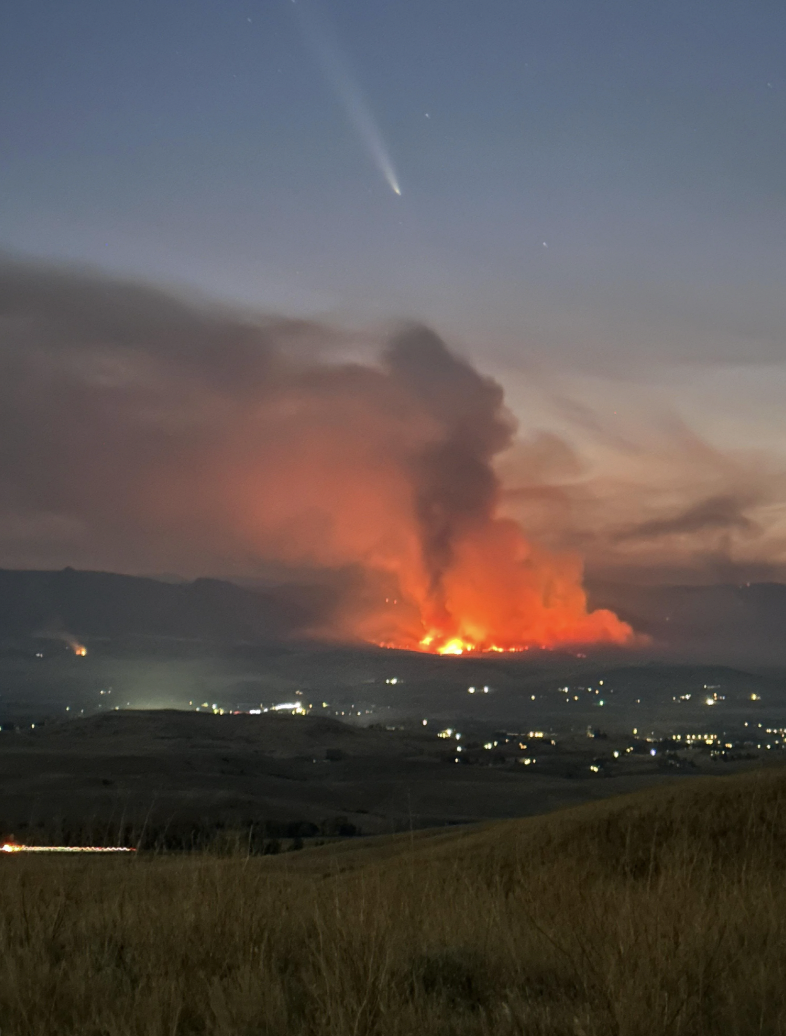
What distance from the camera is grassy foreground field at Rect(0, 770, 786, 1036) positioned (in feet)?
21.4

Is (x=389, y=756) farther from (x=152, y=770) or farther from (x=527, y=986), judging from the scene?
(x=527, y=986)

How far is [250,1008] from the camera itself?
6617 millimetres

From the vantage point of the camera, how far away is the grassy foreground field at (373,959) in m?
6.53

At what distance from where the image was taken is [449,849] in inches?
1080

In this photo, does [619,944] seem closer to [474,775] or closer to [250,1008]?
[250,1008]

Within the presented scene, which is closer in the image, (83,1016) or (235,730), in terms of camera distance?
(83,1016)

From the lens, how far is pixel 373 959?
7.11 meters

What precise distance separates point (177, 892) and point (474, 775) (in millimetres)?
79141

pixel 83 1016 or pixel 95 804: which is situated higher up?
pixel 83 1016

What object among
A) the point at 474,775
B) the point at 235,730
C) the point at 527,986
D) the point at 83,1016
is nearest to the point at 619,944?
Answer: the point at 527,986

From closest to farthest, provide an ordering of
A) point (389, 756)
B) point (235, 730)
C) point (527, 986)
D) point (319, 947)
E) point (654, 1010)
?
point (654, 1010) → point (527, 986) → point (319, 947) → point (389, 756) → point (235, 730)

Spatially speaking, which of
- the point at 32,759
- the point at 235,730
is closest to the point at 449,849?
the point at 32,759

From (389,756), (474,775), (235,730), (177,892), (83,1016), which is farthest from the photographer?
(235,730)

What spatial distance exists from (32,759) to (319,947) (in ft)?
264
